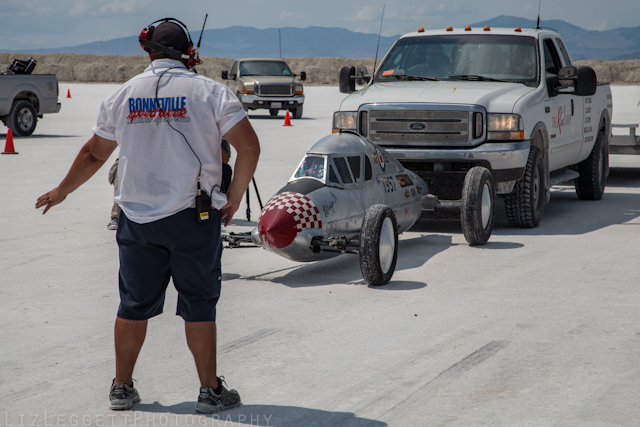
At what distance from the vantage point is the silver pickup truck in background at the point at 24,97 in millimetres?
22000

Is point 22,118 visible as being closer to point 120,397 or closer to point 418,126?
point 418,126

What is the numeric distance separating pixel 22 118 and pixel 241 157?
2066cm

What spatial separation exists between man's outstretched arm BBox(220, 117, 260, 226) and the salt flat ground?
1.08m

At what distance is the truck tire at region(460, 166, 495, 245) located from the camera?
28.1ft

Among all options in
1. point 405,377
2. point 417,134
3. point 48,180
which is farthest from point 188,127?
point 48,180

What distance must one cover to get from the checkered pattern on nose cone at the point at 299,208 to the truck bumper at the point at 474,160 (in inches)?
108

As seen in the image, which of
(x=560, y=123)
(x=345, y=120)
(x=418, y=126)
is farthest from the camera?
(x=560, y=123)

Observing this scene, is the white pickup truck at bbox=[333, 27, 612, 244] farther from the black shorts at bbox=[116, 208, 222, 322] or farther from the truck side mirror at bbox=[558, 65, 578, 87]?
the black shorts at bbox=[116, 208, 222, 322]

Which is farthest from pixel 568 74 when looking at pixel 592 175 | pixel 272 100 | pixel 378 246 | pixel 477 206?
pixel 272 100

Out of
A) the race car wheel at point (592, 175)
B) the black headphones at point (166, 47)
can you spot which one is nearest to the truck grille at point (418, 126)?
the race car wheel at point (592, 175)

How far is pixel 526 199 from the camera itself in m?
9.80

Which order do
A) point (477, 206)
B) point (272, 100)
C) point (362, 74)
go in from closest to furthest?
point (477, 206), point (362, 74), point (272, 100)

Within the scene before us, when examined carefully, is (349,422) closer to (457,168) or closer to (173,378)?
(173,378)

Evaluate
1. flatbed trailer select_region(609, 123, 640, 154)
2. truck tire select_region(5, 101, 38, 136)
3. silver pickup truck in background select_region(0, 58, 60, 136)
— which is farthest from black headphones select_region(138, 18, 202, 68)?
truck tire select_region(5, 101, 38, 136)
